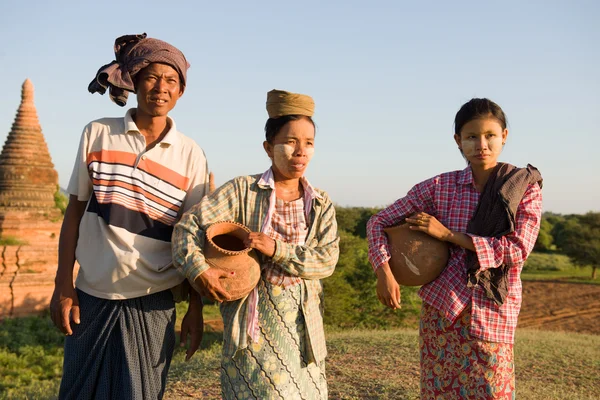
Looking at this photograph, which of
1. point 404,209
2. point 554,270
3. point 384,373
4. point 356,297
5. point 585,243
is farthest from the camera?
point 554,270

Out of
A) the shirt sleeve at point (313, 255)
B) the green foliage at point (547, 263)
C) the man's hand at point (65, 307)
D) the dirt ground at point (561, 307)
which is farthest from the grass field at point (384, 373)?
the green foliage at point (547, 263)

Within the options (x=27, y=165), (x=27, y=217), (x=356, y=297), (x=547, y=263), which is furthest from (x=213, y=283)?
(x=547, y=263)

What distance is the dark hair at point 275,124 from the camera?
102 inches

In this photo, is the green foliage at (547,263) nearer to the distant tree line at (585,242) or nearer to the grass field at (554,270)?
the grass field at (554,270)

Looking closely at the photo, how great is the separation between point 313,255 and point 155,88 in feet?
3.68

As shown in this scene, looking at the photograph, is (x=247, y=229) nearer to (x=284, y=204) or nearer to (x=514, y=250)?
(x=284, y=204)

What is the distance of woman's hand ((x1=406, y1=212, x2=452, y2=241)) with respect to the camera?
2641 millimetres

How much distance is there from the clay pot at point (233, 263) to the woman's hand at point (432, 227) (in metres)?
0.83

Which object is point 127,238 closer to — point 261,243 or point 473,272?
point 261,243

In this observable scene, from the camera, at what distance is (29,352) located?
12.0 m

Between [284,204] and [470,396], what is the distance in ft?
4.23

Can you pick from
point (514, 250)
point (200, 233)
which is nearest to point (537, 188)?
point (514, 250)

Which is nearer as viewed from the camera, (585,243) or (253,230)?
(253,230)

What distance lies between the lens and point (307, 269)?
2428 mm
